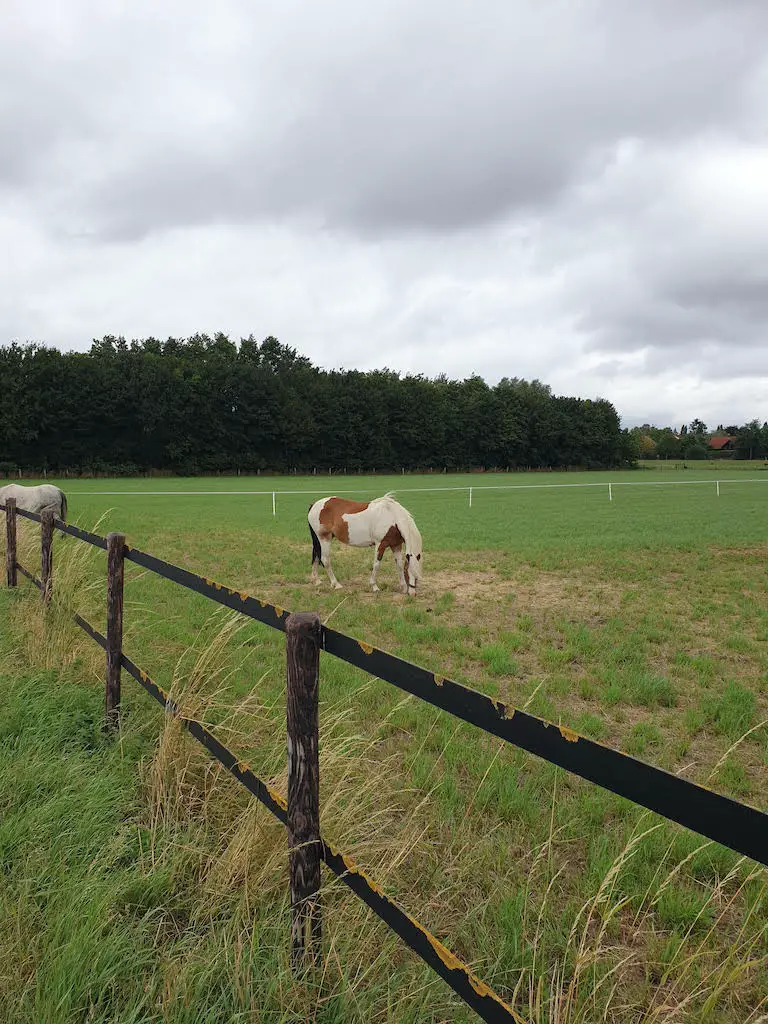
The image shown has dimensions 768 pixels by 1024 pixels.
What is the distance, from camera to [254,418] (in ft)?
221

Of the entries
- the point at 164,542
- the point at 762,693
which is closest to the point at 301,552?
the point at 164,542

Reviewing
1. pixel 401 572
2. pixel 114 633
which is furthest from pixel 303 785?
pixel 401 572

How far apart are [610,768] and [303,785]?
1143 mm

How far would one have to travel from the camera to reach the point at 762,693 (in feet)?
18.3

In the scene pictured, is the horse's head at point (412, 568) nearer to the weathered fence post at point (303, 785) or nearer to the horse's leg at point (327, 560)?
the horse's leg at point (327, 560)

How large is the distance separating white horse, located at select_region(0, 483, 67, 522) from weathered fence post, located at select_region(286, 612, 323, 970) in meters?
13.9

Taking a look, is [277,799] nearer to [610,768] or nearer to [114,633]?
[610,768]

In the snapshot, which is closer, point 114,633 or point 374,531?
point 114,633

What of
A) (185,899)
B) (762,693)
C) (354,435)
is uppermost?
(354,435)

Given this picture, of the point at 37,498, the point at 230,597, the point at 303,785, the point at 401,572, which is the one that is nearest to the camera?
the point at 303,785

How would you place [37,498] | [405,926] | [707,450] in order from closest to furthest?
1. [405,926]
2. [37,498]
3. [707,450]

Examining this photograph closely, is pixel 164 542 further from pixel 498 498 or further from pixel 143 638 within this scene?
pixel 498 498

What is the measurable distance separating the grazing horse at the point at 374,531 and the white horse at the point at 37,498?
7169mm

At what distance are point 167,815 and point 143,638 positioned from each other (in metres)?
3.99
